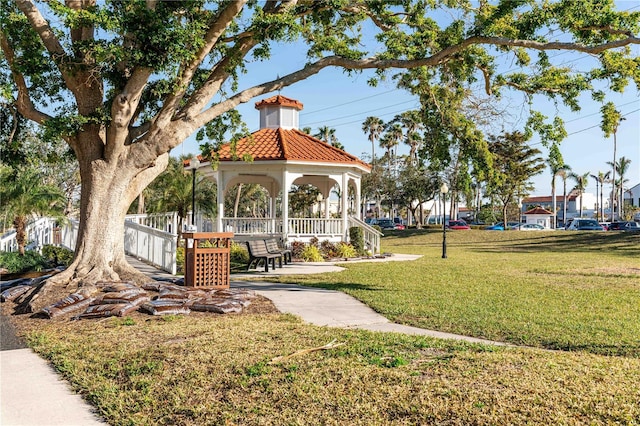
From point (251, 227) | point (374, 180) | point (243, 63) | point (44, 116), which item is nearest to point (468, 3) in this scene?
point (243, 63)

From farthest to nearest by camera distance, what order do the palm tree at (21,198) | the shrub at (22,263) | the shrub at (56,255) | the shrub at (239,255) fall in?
the shrub at (239,255), the shrub at (56,255), the palm tree at (21,198), the shrub at (22,263)

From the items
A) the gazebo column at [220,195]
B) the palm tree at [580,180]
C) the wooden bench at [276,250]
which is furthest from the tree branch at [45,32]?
the palm tree at [580,180]

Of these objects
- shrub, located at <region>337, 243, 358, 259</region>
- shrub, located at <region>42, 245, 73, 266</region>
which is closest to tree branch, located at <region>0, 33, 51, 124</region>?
shrub, located at <region>42, 245, 73, 266</region>

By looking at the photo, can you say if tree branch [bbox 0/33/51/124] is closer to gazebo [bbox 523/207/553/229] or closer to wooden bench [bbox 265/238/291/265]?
wooden bench [bbox 265/238/291/265]

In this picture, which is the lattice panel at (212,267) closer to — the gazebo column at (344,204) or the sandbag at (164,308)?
the sandbag at (164,308)

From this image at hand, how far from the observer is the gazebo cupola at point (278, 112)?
23934 mm

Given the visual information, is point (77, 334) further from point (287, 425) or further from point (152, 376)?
point (287, 425)

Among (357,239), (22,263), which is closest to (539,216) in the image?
(357,239)

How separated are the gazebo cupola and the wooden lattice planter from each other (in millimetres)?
13590

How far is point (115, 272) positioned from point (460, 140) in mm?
7985

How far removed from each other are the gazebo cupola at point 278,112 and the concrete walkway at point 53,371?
13313 mm

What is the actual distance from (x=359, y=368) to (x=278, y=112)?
66.0ft

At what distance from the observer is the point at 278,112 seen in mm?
24062

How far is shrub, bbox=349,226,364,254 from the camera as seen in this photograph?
22234mm
